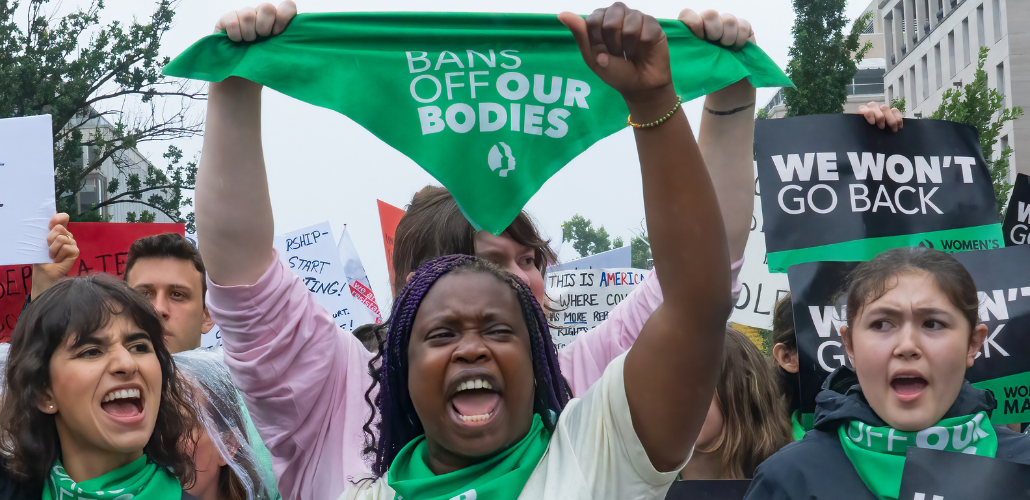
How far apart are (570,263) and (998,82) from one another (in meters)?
33.0

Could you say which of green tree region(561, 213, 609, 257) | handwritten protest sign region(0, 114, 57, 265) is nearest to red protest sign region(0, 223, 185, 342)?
handwritten protest sign region(0, 114, 57, 265)

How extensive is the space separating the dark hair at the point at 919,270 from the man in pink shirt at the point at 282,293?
559 mm

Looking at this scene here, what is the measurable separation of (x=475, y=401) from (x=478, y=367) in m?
0.07

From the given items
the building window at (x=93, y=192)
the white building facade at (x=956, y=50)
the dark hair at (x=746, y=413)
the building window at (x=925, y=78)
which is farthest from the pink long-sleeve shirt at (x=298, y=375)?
the building window at (x=925, y=78)

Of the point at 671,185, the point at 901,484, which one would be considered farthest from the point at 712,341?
the point at 901,484

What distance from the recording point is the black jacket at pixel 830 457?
253cm

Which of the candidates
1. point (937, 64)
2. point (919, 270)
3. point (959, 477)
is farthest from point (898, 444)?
point (937, 64)

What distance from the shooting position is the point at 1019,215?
16.7ft

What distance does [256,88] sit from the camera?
224cm

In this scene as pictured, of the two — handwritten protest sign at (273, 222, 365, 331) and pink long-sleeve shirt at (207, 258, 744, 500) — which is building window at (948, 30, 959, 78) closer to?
handwritten protest sign at (273, 222, 365, 331)

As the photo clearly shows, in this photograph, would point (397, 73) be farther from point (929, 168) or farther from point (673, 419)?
point (929, 168)

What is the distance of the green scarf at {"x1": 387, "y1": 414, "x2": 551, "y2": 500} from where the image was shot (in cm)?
181

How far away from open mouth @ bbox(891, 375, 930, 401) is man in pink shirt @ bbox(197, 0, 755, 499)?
1.89ft

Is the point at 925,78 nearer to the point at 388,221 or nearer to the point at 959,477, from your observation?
the point at 388,221
